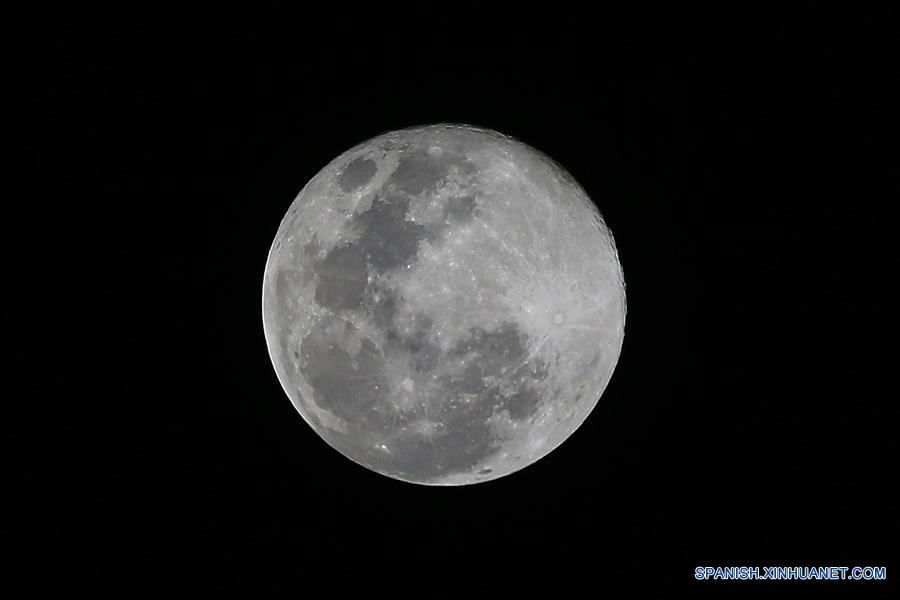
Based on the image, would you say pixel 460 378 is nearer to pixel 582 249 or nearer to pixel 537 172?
pixel 582 249

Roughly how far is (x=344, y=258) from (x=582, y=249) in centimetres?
130

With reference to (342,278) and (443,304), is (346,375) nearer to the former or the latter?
(342,278)

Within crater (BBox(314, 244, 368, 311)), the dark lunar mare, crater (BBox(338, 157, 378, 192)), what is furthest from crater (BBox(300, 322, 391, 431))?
crater (BBox(338, 157, 378, 192))

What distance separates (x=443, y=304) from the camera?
3.63 m

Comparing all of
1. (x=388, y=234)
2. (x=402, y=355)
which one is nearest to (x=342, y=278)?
(x=388, y=234)

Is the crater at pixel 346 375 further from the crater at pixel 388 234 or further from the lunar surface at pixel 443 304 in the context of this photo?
the crater at pixel 388 234

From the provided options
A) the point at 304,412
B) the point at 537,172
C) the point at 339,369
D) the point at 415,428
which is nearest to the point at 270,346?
the point at 304,412

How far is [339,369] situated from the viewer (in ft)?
12.6

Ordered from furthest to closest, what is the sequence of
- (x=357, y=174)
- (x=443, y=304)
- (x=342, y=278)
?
(x=357, y=174) → (x=342, y=278) → (x=443, y=304)

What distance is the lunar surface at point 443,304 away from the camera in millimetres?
3662

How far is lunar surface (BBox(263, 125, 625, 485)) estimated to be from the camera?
3662mm

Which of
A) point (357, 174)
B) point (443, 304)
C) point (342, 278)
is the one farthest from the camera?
point (357, 174)

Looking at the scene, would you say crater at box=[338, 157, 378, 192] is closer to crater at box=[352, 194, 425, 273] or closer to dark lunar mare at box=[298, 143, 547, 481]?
dark lunar mare at box=[298, 143, 547, 481]

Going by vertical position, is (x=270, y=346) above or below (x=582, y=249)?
below
